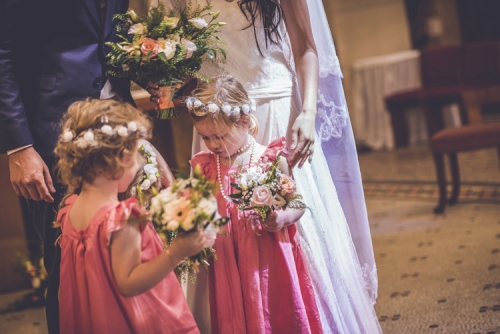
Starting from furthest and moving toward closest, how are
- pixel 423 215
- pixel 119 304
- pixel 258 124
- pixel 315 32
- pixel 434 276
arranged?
pixel 423 215
pixel 434 276
pixel 315 32
pixel 258 124
pixel 119 304

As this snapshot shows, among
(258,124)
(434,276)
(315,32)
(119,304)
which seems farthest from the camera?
(434,276)

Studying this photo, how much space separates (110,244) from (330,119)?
1.29m

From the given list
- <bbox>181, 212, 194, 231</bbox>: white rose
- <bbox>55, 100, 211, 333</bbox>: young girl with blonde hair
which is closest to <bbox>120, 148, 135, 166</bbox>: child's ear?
<bbox>55, 100, 211, 333</bbox>: young girl with blonde hair

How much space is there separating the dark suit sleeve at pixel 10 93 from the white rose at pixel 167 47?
0.54 m

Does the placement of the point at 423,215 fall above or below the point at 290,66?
below

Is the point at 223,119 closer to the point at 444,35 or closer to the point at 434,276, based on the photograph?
the point at 434,276

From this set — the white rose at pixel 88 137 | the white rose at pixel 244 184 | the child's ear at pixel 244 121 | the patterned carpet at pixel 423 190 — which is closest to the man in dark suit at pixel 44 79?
the white rose at pixel 88 137

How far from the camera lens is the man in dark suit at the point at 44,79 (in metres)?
2.37

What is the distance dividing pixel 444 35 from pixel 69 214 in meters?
10.4

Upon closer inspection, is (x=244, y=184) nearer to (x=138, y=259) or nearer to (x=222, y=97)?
(x=222, y=97)

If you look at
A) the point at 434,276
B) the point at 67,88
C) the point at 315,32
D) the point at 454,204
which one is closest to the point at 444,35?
the point at 454,204

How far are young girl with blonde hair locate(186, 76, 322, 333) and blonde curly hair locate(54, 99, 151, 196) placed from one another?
0.42 meters

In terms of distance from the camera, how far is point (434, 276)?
4098mm

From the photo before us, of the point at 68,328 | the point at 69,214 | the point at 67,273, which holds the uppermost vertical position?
the point at 69,214
